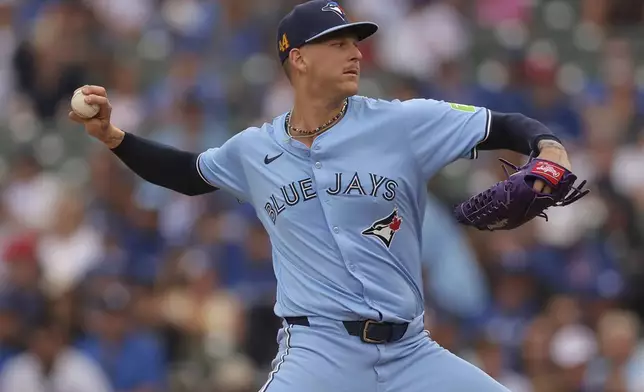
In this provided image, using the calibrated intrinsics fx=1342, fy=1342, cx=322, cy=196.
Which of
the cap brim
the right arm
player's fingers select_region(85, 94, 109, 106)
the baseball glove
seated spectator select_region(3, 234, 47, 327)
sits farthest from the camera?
seated spectator select_region(3, 234, 47, 327)

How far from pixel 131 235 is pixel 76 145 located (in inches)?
72.1

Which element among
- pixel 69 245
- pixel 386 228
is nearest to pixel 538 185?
pixel 386 228

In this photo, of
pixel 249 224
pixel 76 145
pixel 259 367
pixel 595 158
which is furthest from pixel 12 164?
pixel 595 158

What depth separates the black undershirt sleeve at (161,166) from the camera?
17.4ft

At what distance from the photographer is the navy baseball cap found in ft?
16.3

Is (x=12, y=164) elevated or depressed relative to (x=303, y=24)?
depressed

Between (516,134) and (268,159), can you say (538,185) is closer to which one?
(516,134)

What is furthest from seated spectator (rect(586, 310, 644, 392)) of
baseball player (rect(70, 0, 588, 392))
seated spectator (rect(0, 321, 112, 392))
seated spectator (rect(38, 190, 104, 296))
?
baseball player (rect(70, 0, 588, 392))

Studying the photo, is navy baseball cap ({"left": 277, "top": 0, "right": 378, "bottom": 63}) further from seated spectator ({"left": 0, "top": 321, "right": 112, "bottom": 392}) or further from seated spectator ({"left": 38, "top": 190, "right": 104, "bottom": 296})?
seated spectator ({"left": 38, "top": 190, "right": 104, "bottom": 296})

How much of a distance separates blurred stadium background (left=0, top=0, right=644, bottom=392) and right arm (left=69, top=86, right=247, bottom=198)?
120 inches

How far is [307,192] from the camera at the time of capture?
4.89 metres

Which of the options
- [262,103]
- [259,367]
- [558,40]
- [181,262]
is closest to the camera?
[259,367]

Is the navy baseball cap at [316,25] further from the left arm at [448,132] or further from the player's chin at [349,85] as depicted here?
the left arm at [448,132]

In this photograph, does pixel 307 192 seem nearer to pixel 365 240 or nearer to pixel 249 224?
pixel 365 240
